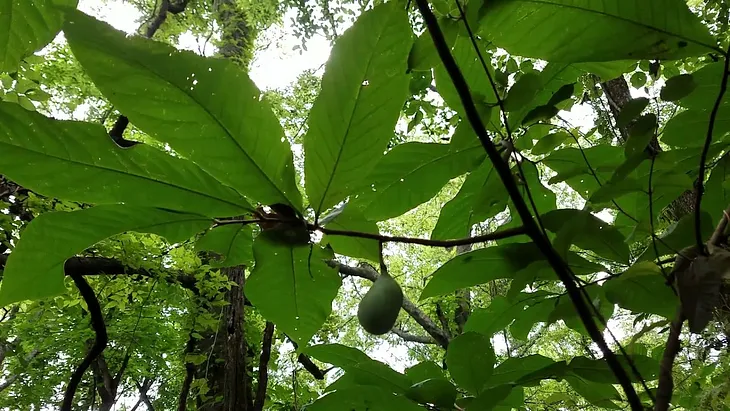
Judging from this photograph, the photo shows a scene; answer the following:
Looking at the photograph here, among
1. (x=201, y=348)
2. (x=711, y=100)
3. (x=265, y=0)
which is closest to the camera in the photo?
(x=711, y=100)

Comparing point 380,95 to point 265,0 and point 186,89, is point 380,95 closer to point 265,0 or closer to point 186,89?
point 186,89

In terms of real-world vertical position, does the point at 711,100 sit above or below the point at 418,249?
below

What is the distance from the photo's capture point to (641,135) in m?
0.40

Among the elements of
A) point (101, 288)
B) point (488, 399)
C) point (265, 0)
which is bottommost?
point (488, 399)

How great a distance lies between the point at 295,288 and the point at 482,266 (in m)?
0.21

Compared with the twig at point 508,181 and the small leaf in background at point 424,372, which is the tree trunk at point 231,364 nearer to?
the small leaf in background at point 424,372

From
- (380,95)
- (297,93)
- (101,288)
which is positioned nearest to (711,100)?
(380,95)

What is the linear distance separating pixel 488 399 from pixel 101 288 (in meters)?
2.57

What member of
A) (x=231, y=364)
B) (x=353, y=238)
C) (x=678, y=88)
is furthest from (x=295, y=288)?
(x=231, y=364)

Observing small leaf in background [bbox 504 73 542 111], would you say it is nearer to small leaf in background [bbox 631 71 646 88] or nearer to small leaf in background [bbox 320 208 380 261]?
small leaf in background [bbox 320 208 380 261]

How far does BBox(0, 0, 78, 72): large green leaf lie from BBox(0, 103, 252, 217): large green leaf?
6.9 inches

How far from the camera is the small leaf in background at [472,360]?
557mm

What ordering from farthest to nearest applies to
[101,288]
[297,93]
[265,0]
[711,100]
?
[297,93] → [265,0] → [101,288] → [711,100]

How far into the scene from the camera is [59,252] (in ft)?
1.48
